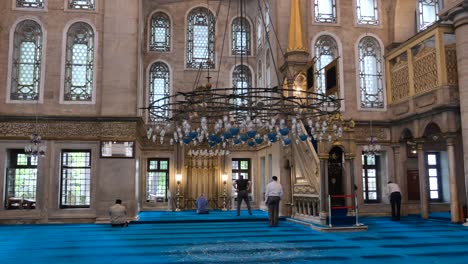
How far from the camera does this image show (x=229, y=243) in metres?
8.03

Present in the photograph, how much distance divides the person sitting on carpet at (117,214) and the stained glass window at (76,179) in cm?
166

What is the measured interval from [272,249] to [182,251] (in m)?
1.39

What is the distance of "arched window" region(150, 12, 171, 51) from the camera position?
1742 cm

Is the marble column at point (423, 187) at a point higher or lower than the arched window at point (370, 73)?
lower

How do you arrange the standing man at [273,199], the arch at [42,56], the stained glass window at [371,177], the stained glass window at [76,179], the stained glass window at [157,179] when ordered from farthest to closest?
the stained glass window at [157,179] < the stained glass window at [371,177] < the stained glass window at [76,179] < the arch at [42,56] < the standing man at [273,199]

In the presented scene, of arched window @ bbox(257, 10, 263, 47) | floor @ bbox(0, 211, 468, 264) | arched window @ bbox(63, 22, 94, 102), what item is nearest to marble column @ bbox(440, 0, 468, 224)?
floor @ bbox(0, 211, 468, 264)

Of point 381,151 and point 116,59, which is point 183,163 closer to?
point 116,59

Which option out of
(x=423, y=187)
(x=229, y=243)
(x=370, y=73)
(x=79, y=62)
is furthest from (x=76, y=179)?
(x=423, y=187)

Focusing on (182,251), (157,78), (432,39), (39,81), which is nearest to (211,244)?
(182,251)

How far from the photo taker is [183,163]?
16.8 metres

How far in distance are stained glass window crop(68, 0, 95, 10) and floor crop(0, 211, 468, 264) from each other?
584 cm

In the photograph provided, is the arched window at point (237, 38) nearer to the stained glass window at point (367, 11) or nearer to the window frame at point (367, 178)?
the stained glass window at point (367, 11)

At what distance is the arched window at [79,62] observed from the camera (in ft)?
41.4

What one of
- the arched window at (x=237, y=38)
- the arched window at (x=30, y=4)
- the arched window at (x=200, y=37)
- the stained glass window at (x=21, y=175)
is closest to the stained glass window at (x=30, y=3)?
the arched window at (x=30, y=4)
